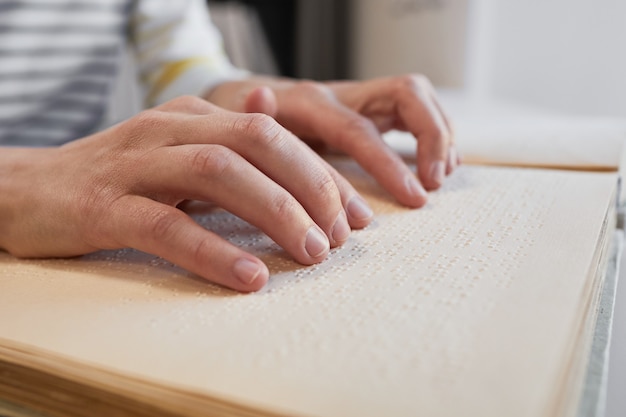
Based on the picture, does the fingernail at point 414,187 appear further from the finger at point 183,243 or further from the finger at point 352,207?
the finger at point 183,243

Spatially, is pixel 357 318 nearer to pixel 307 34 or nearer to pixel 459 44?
pixel 459 44

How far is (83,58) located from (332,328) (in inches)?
27.7

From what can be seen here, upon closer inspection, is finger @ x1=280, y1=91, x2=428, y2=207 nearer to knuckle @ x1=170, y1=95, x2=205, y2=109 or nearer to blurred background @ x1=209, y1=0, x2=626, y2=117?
knuckle @ x1=170, y1=95, x2=205, y2=109

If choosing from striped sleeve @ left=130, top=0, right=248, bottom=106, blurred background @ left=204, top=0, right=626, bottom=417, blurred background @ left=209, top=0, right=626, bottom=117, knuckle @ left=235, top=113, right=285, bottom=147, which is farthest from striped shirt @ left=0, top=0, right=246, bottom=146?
blurred background @ left=209, top=0, right=626, bottom=117

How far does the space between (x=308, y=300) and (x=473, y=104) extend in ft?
→ 2.89

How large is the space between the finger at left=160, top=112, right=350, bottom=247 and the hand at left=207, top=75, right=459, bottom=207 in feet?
0.39

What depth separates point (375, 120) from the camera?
1.98 feet

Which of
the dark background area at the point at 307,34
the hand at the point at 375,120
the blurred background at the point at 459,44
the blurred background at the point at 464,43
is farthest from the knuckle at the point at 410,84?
the dark background area at the point at 307,34

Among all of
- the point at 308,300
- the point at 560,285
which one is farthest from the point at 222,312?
the point at 560,285

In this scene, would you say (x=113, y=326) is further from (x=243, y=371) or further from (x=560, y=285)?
(x=560, y=285)

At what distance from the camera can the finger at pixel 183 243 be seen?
0.31 meters

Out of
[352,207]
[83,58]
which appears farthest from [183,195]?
[83,58]

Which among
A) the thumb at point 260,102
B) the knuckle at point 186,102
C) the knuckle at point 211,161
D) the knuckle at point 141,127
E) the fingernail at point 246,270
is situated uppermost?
the knuckle at point 186,102

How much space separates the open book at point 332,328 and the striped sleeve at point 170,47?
Answer: 500mm
